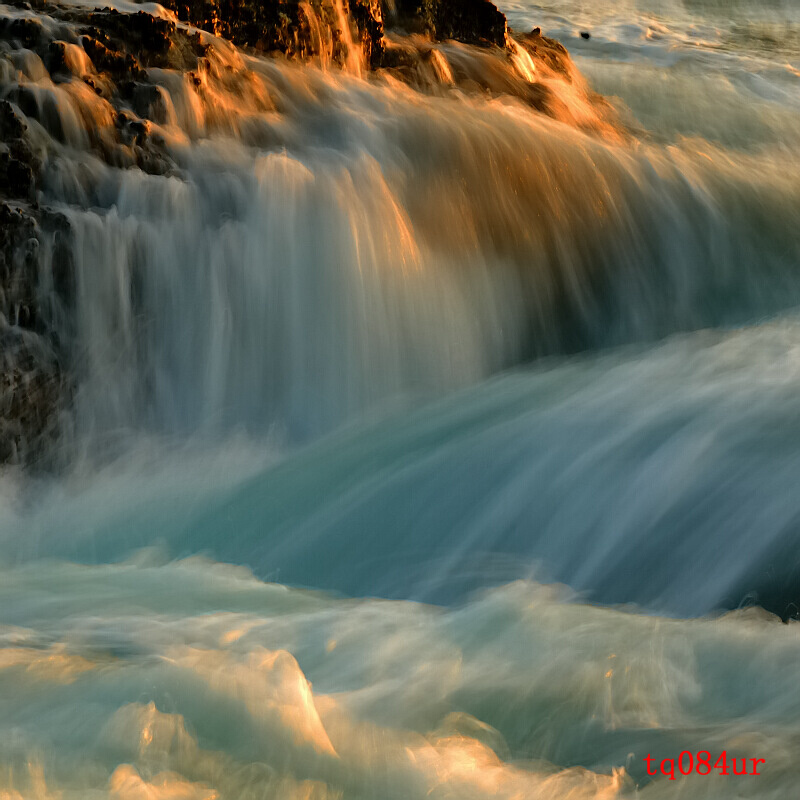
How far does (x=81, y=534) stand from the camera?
4.13 metres

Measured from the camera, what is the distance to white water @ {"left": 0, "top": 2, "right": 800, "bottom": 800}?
252 cm

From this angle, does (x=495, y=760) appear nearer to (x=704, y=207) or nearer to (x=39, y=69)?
(x=39, y=69)

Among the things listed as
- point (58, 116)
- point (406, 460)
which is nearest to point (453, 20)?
point (58, 116)

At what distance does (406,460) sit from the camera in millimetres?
4379

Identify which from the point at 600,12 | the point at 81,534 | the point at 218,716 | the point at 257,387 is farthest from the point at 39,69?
the point at 600,12

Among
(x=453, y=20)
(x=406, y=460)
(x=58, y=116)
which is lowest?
(x=406, y=460)

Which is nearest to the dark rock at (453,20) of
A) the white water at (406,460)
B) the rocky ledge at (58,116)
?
the white water at (406,460)

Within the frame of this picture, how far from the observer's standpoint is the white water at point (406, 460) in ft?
8.27

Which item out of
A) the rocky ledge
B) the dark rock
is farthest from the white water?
the dark rock

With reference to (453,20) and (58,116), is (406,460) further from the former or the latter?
(453,20)

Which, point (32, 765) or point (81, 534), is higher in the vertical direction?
point (32, 765)

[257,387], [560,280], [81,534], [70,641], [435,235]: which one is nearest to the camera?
[70,641]

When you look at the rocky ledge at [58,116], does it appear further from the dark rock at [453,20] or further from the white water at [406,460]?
the dark rock at [453,20]

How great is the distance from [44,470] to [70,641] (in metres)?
1.53
